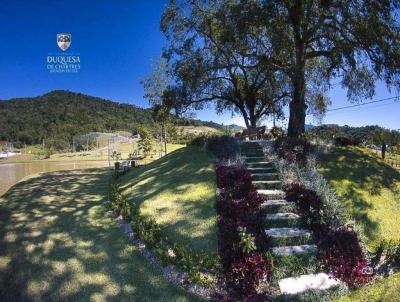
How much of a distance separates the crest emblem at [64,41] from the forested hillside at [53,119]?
80235 millimetres

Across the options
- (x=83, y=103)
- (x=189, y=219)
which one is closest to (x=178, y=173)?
(x=189, y=219)

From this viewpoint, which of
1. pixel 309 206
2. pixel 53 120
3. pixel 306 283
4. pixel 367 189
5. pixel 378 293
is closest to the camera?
pixel 378 293

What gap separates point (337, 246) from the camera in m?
8.68

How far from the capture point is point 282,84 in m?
24.8

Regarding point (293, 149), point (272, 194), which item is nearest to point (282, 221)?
point (272, 194)

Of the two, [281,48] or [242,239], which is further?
[281,48]

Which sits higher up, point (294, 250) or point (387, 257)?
point (294, 250)

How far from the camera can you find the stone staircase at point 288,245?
7.75 m

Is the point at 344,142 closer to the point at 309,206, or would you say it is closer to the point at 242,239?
the point at 309,206

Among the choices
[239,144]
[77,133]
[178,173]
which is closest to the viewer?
[178,173]

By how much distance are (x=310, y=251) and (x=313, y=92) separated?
18.6m

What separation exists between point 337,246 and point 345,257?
13.5 inches

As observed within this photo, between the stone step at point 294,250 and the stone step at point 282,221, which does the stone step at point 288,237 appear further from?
the stone step at point 282,221

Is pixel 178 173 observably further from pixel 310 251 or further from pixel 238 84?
pixel 238 84
